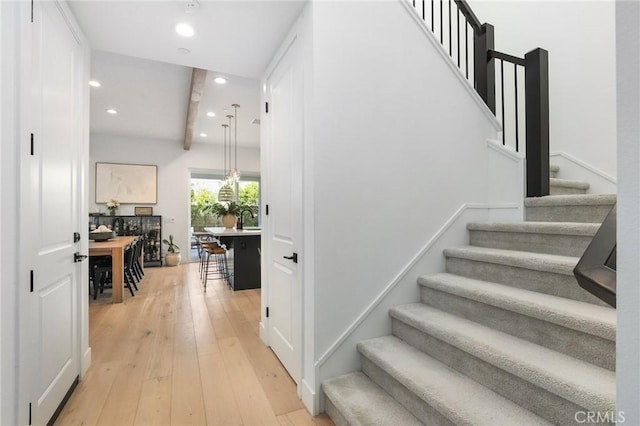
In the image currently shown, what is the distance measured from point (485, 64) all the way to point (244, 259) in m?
4.07

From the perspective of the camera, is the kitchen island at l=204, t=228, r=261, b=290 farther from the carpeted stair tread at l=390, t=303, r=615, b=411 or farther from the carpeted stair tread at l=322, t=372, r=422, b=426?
the carpeted stair tread at l=390, t=303, r=615, b=411

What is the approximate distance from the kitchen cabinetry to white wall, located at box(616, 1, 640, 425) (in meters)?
7.78

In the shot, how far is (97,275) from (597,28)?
6610 millimetres

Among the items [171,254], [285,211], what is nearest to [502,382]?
[285,211]

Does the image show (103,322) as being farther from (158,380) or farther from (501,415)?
(501,415)

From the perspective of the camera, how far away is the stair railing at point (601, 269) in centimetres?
62

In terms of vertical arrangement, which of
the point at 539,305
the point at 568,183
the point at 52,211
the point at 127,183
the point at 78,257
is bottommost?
the point at 539,305

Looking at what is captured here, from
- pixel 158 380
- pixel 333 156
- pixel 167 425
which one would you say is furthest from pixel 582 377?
pixel 158 380

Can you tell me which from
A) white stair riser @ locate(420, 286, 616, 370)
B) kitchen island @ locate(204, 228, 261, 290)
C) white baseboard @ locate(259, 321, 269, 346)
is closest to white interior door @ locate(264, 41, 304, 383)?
white baseboard @ locate(259, 321, 269, 346)

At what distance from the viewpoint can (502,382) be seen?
1.34m

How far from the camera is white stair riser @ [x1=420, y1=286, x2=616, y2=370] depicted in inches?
48.1

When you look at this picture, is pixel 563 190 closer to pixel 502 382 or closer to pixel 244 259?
pixel 502 382

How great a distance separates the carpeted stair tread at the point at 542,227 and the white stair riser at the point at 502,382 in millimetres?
985

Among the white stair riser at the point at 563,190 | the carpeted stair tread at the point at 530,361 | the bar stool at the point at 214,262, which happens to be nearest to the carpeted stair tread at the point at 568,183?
the white stair riser at the point at 563,190
